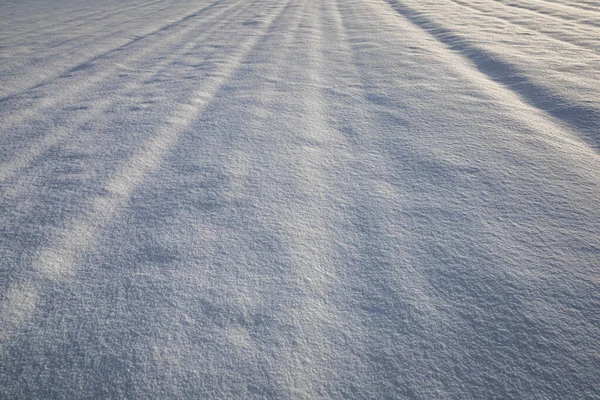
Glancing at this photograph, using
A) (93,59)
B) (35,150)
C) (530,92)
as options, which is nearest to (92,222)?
(35,150)

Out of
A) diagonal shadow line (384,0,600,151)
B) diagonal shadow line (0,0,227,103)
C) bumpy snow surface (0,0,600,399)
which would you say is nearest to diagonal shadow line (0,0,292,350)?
bumpy snow surface (0,0,600,399)

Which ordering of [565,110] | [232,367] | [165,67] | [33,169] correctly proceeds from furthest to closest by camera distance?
[165,67] < [565,110] < [33,169] < [232,367]

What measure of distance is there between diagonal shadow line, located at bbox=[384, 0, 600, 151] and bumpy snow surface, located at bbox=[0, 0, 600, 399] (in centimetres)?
1

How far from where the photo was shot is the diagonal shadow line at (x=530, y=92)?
44.7 inches

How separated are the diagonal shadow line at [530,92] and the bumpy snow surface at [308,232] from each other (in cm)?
1

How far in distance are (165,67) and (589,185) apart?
2.06 meters

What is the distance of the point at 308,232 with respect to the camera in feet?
2.72

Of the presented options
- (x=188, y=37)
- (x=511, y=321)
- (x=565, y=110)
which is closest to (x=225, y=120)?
(x=511, y=321)

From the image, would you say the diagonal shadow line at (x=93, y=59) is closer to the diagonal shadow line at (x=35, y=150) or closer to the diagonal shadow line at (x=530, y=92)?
the diagonal shadow line at (x=35, y=150)

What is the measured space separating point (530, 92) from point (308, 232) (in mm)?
1207

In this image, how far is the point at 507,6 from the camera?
10.2ft

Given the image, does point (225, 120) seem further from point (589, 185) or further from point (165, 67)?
point (589, 185)

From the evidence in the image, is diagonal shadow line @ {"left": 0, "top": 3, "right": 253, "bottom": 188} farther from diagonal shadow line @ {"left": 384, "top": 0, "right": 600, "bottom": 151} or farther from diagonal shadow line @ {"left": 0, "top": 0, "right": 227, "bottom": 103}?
diagonal shadow line @ {"left": 384, "top": 0, "right": 600, "bottom": 151}

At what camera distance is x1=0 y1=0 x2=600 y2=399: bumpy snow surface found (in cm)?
56
